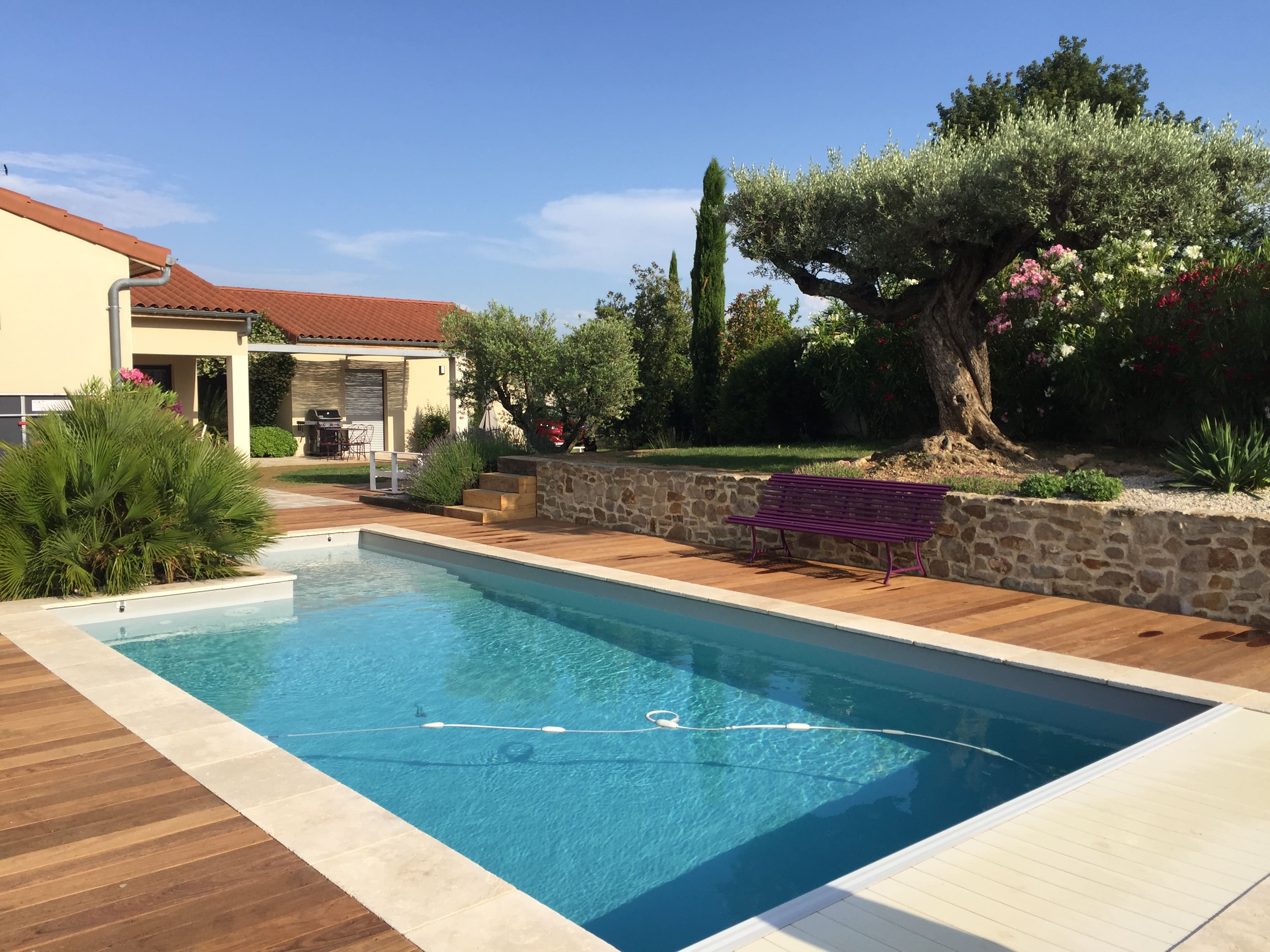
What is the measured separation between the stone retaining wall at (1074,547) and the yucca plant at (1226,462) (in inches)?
40.0

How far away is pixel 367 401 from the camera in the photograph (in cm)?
2597

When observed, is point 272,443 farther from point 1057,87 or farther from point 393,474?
point 1057,87

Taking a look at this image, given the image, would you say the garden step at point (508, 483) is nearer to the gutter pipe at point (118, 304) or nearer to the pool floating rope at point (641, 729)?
the gutter pipe at point (118, 304)

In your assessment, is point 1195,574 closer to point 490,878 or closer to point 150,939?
point 490,878

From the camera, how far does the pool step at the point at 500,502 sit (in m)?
13.0

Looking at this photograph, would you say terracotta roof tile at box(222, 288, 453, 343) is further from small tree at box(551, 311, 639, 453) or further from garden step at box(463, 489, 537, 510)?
garden step at box(463, 489, 537, 510)

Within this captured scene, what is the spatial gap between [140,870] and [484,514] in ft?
32.0

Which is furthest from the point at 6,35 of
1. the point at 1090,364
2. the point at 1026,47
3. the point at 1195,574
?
the point at 1026,47

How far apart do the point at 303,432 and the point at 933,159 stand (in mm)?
19291

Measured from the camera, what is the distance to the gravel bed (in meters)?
7.22

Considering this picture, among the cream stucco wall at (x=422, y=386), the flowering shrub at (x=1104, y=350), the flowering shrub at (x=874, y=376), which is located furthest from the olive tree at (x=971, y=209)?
the cream stucco wall at (x=422, y=386)

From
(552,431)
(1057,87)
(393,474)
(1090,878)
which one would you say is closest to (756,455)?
(552,431)

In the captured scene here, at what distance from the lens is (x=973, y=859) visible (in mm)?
3297

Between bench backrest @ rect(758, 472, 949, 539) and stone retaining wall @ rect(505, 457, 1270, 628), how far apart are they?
0.28 meters
